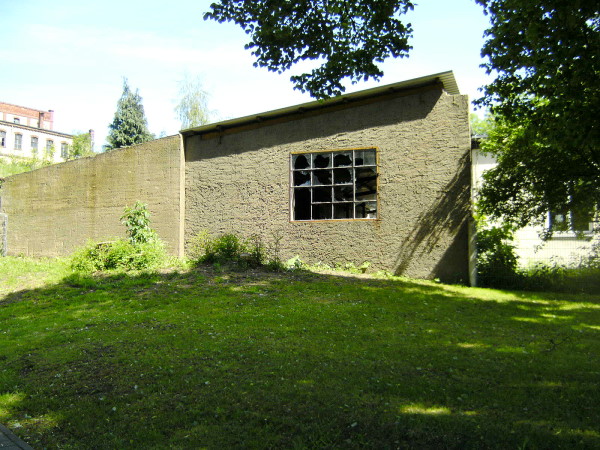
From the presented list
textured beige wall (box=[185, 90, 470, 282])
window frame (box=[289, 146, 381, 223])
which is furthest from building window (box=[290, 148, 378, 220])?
textured beige wall (box=[185, 90, 470, 282])

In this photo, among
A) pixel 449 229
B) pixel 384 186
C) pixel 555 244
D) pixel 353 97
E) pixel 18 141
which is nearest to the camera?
pixel 555 244

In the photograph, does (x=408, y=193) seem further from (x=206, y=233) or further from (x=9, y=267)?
(x=9, y=267)

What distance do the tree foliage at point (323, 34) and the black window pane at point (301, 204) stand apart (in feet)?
19.5

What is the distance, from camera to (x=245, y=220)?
14617 millimetres

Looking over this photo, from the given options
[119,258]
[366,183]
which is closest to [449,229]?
[366,183]

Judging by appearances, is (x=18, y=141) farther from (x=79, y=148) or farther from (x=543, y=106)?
(x=543, y=106)

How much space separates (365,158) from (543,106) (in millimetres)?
6105

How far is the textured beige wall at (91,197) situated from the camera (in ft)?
53.4

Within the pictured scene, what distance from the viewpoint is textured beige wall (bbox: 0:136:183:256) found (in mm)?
16266

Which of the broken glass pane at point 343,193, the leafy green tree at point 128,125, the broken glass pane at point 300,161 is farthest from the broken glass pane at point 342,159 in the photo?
the leafy green tree at point 128,125

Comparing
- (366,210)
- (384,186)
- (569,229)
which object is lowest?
(569,229)

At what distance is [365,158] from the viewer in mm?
13016

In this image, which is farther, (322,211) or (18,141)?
(18,141)

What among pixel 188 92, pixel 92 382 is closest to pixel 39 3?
pixel 92 382
